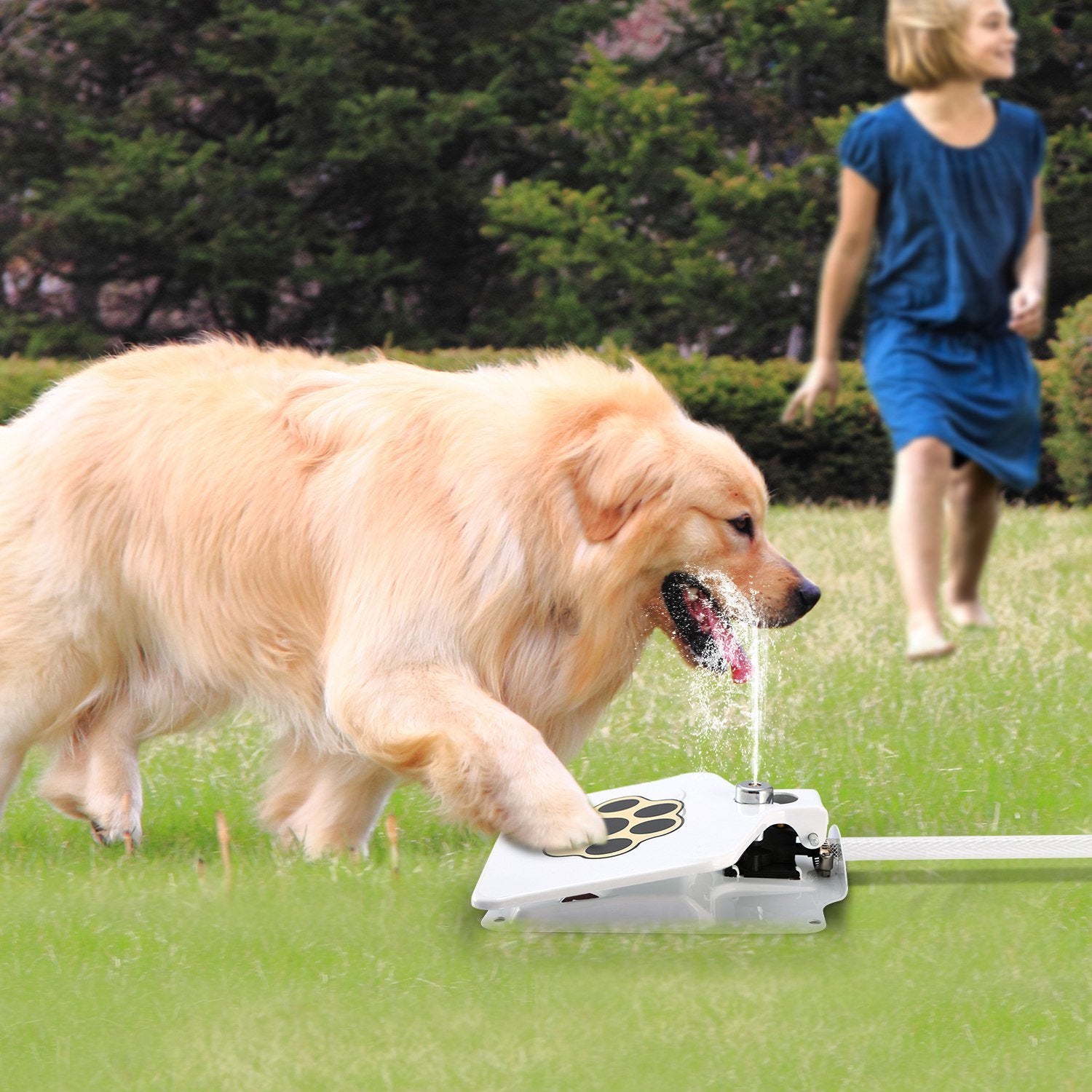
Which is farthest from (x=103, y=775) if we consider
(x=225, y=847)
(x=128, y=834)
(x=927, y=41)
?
(x=927, y=41)

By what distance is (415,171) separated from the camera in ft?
61.0

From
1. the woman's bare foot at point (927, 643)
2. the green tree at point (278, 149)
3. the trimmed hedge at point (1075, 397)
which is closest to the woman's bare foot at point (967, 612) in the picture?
the woman's bare foot at point (927, 643)

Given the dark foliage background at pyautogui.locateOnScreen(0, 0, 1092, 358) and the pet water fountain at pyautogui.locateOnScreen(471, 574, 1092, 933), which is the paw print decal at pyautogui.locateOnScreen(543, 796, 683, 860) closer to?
the pet water fountain at pyautogui.locateOnScreen(471, 574, 1092, 933)

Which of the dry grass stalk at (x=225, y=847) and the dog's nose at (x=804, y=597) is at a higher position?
the dog's nose at (x=804, y=597)

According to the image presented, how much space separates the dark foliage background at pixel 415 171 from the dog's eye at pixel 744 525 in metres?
12.9

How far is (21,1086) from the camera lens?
253 centimetres

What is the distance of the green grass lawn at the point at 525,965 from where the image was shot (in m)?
2.58

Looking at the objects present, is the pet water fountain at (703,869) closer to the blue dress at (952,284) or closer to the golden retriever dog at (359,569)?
the golden retriever dog at (359,569)

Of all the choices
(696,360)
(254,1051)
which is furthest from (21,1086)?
(696,360)

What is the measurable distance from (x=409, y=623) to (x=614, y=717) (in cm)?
212

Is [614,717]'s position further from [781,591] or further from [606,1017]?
[606,1017]

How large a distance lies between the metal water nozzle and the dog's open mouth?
0.35 meters

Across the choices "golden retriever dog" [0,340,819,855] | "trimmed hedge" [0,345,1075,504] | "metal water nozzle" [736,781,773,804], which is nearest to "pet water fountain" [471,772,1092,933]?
"metal water nozzle" [736,781,773,804]

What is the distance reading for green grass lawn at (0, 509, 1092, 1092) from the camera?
2576 millimetres
